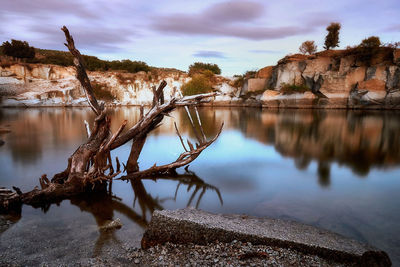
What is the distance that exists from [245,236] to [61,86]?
50.9 meters

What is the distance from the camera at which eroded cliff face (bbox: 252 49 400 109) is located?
35250mm

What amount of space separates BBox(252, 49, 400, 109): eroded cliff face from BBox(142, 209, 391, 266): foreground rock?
128 feet

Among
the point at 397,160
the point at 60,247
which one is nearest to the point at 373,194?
the point at 397,160

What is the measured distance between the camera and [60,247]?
384 cm

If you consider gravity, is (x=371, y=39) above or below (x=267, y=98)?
above

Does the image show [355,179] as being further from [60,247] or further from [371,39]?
[371,39]

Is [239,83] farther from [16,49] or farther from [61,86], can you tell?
[16,49]

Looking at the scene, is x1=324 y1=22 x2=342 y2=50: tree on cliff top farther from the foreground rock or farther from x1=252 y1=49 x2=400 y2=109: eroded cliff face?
the foreground rock

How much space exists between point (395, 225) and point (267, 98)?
4114cm

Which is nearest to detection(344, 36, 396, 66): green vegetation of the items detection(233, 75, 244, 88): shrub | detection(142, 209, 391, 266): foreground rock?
detection(233, 75, 244, 88): shrub

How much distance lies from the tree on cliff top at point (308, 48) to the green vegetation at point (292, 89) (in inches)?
335

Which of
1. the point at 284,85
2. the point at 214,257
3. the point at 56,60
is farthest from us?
the point at 56,60

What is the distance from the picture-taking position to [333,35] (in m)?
43.0

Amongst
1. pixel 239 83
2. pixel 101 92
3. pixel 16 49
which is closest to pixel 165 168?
pixel 101 92
